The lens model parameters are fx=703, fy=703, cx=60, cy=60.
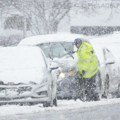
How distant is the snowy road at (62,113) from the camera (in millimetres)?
12297

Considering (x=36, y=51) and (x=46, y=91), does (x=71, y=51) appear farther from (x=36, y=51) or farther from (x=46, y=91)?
(x=46, y=91)

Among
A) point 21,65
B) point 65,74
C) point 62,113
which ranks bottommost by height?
point 62,113

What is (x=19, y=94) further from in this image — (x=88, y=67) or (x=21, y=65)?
(x=88, y=67)

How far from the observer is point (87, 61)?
1745 cm

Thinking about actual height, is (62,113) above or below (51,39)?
below

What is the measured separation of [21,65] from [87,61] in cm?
262

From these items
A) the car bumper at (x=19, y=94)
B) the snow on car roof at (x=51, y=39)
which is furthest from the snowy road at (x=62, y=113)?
the snow on car roof at (x=51, y=39)

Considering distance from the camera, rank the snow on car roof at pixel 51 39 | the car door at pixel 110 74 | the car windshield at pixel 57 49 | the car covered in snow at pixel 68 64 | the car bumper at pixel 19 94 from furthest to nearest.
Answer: the snow on car roof at pixel 51 39, the car windshield at pixel 57 49, the car door at pixel 110 74, the car covered in snow at pixel 68 64, the car bumper at pixel 19 94

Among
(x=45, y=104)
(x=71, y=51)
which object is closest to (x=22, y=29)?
(x=71, y=51)

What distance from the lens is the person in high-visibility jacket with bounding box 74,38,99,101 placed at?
56.9 ft

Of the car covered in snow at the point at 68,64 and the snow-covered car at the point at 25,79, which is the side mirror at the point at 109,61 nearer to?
the car covered in snow at the point at 68,64

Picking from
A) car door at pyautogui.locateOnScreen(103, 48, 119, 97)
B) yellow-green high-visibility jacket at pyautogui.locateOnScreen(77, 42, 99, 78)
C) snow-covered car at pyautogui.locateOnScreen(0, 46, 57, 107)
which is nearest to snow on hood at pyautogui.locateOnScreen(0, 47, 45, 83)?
snow-covered car at pyautogui.locateOnScreen(0, 46, 57, 107)

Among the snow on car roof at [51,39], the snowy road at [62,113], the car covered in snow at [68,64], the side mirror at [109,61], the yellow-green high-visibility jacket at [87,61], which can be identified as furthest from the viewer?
the snow on car roof at [51,39]

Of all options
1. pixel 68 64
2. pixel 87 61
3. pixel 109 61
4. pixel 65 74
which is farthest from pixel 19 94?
pixel 109 61
